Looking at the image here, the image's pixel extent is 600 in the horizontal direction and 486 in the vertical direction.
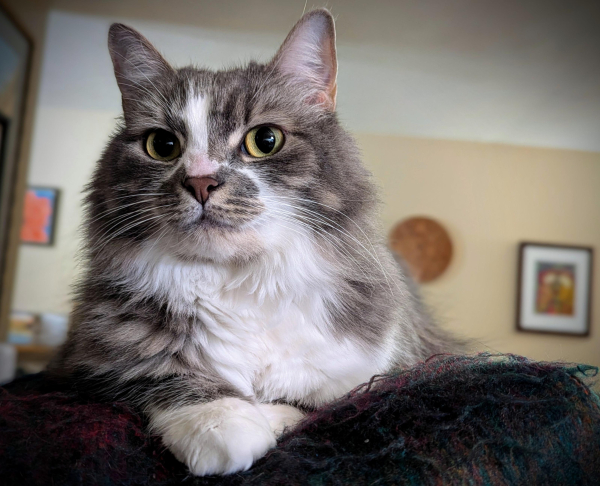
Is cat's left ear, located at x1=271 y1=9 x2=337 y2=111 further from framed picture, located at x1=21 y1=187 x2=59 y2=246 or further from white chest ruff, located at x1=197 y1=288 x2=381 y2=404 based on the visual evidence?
framed picture, located at x1=21 y1=187 x2=59 y2=246

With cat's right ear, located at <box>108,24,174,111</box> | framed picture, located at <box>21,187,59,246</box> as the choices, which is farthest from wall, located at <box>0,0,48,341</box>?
cat's right ear, located at <box>108,24,174,111</box>

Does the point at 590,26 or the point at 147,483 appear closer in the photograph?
the point at 147,483

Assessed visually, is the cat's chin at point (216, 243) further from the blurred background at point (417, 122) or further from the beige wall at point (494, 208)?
the beige wall at point (494, 208)

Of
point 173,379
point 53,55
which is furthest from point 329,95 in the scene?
point 53,55

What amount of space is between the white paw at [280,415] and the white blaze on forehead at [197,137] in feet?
1.59

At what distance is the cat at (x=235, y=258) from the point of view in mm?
1006

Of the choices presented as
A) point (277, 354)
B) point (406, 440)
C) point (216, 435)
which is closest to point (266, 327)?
point (277, 354)

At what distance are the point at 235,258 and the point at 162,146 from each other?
336 mm

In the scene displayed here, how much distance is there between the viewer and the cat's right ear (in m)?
1.29

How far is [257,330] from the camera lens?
106 centimetres

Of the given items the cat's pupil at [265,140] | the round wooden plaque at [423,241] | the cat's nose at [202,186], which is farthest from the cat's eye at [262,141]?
the round wooden plaque at [423,241]

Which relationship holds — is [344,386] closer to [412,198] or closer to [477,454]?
[477,454]

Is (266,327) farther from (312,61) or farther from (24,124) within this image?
(24,124)

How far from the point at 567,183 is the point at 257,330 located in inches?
236
